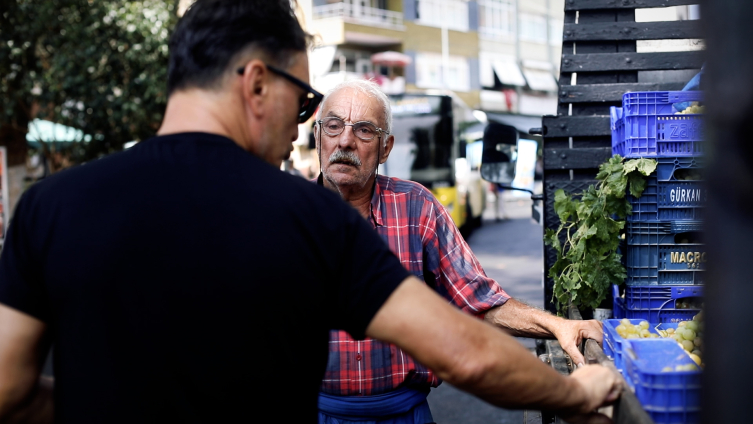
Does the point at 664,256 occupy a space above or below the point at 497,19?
below

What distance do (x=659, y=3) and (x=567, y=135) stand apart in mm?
923

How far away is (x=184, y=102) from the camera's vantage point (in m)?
1.57

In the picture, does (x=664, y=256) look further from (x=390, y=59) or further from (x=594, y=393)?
(x=390, y=59)

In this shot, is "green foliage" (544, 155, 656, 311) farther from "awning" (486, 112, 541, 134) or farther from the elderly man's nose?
"awning" (486, 112, 541, 134)

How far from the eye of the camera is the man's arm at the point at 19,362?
59.1 inches

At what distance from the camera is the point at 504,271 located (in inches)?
534

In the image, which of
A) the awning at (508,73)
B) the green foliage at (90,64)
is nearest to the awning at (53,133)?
the green foliage at (90,64)

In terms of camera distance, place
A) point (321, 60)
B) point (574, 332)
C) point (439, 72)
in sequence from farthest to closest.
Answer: point (439, 72)
point (321, 60)
point (574, 332)

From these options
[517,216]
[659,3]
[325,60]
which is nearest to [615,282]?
[659,3]

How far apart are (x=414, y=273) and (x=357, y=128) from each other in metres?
0.70

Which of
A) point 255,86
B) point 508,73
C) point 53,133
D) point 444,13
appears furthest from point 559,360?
point 508,73

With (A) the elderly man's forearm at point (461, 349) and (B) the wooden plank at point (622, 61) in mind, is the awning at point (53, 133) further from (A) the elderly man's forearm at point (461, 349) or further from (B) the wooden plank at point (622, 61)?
(A) the elderly man's forearm at point (461, 349)

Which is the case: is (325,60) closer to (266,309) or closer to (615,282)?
(615,282)

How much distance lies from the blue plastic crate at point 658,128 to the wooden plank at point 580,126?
43.0 inches
